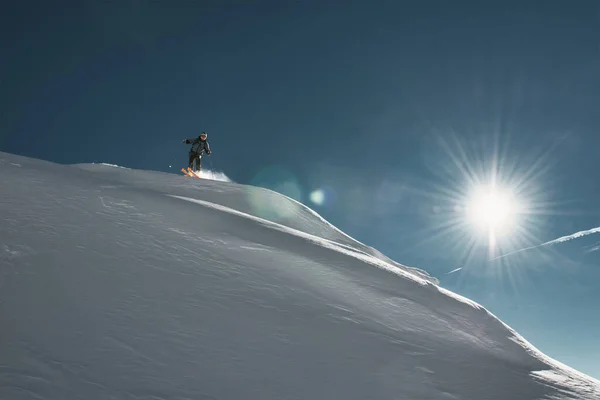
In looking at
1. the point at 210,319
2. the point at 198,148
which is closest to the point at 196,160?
the point at 198,148

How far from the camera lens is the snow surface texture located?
2818 mm

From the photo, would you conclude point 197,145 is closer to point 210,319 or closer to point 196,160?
point 196,160

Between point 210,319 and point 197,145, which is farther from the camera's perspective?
point 197,145

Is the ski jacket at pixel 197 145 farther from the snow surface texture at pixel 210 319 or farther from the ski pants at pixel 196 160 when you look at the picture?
the snow surface texture at pixel 210 319

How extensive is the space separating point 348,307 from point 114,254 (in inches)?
130

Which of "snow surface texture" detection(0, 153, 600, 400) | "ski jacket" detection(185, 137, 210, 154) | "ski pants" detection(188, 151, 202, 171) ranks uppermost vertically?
"ski jacket" detection(185, 137, 210, 154)

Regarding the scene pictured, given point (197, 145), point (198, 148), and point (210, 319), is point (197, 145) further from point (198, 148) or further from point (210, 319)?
point (210, 319)

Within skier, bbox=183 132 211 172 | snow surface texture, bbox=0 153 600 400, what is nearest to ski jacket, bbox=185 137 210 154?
skier, bbox=183 132 211 172

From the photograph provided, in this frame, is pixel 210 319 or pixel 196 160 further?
pixel 196 160

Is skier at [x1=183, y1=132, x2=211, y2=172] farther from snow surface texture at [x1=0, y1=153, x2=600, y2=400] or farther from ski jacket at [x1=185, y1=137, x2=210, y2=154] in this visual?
snow surface texture at [x1=0, y1=153, x2=600, y2=400]

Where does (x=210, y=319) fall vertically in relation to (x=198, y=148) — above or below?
below

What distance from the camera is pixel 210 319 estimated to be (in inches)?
150

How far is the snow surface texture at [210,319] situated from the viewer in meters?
2.82

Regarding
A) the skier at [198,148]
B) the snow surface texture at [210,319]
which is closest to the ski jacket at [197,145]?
the skier at [198,148]
